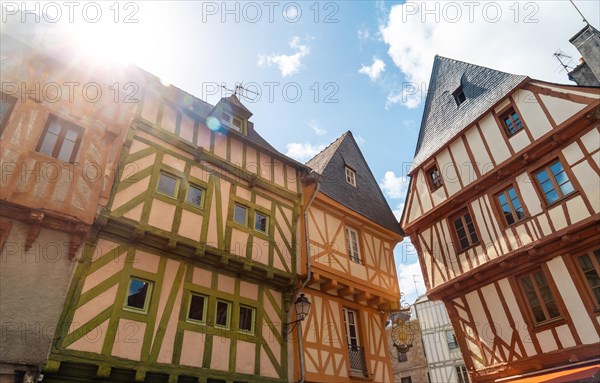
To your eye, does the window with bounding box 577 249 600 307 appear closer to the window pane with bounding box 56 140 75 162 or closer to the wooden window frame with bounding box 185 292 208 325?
the wooden window frame with bounding box 185 292 208 325

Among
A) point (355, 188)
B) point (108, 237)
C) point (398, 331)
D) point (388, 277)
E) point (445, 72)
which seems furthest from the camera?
point (445, 72)

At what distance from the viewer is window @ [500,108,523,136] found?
10.4 metres

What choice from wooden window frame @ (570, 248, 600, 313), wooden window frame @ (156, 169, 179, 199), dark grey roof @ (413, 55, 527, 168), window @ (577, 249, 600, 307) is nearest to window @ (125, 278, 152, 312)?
wooden window frame @ (156, 169, 179, 199)

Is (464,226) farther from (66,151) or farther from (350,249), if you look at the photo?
(66,151)

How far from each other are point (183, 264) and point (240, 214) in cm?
188

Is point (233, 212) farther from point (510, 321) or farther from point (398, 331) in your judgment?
point (510, 321)

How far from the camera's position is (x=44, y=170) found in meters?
6.11

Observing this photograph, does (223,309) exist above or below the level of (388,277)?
below

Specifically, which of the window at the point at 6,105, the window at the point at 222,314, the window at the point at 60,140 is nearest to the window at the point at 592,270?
the window at the point at 222,314

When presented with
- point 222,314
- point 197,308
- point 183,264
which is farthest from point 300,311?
point 183,264

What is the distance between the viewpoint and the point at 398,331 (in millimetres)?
10266

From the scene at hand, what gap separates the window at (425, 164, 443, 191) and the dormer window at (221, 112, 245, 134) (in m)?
6.47

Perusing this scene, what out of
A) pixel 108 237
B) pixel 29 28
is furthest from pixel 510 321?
pixel 29 28

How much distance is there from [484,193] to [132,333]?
31.1ft
